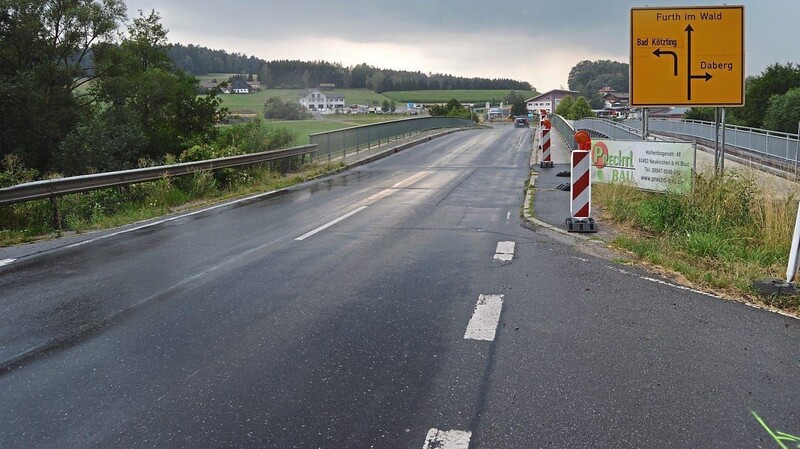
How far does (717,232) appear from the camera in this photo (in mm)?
9375

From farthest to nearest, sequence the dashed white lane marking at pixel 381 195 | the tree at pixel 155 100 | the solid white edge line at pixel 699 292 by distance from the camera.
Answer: the tree at pixel 155 100, the dashed white lane marking at pixel 381 195, the solid white edge line at pixel 699 292

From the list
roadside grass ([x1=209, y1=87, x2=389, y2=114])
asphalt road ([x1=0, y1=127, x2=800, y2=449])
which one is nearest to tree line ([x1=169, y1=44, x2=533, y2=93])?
roadside grass ([x1=209, y1=87, x2=389, y2=114])

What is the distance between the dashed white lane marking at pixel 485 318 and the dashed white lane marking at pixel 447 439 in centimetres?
168

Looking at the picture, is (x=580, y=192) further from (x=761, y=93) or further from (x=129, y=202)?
(x=761, y=93)

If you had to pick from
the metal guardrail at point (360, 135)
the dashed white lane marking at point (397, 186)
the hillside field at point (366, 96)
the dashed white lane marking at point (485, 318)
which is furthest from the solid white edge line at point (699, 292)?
the hillside field at point (366, 96)

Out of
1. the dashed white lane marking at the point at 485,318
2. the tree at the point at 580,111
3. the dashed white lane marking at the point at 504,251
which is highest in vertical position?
the tree at the point at 580,111

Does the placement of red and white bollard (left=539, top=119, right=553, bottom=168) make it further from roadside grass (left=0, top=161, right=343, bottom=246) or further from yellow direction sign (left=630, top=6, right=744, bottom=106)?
yellow direction sign (left=630, top=6, right=744, bottom=106)

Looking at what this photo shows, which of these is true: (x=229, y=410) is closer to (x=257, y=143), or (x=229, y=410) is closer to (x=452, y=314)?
(x=452, y=314)

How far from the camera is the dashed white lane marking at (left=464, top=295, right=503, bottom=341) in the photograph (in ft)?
18.2

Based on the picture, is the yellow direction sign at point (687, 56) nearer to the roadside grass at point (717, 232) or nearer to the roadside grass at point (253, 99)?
the roadside grass at point (717, 232)

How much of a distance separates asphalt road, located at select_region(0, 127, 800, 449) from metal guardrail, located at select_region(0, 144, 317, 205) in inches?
114

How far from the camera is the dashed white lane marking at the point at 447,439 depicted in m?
3.67

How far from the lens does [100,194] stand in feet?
48.0

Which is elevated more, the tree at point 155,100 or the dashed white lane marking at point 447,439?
the tree at point 155,100
